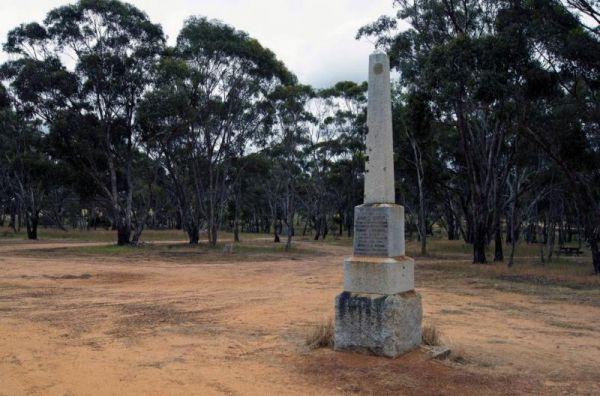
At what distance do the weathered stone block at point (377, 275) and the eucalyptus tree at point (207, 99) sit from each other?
84.6 feet

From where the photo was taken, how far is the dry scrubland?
6.15m

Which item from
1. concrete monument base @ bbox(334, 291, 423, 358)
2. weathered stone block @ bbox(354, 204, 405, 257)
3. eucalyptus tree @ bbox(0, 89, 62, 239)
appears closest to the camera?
concrete monument base @ bbox(334, 291, 423, 358)

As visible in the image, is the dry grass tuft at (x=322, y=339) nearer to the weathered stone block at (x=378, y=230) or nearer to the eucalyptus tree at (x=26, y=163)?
the weathered stone block at (x=378, y=230)

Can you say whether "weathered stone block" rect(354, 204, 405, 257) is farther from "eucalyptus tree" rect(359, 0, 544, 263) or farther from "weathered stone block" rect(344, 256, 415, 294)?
"eucalyptus tree" rect(359, 0, 544, 263)

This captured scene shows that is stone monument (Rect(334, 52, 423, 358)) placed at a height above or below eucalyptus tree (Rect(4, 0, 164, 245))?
below

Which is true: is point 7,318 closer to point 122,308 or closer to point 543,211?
point 122,308

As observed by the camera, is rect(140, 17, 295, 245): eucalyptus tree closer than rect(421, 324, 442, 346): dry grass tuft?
No

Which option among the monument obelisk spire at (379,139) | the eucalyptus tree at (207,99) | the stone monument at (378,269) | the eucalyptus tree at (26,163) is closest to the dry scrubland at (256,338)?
the stone monument at (378,269)

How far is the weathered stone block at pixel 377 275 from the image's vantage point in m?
7.08

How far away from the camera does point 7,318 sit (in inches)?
401

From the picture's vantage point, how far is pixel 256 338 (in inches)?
338

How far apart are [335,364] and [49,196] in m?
54.7

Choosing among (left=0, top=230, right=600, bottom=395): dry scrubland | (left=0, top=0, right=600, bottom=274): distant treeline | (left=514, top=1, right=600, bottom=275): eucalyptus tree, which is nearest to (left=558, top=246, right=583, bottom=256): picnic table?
(left=0, top=0, right=600, bottom=274): distant treeline

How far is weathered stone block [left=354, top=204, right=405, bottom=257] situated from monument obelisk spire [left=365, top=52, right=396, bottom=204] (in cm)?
17
